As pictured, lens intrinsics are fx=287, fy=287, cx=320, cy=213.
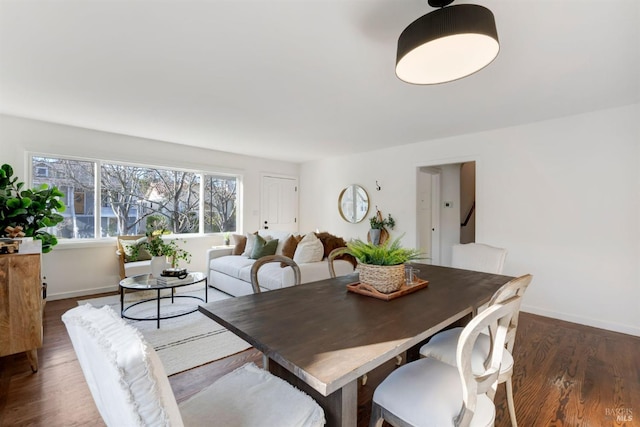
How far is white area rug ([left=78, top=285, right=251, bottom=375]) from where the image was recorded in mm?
2367

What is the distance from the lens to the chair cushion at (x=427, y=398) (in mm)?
1050

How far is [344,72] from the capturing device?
237 centimetres

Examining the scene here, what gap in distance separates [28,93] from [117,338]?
358cm

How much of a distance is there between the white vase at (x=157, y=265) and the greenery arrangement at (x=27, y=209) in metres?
1.24

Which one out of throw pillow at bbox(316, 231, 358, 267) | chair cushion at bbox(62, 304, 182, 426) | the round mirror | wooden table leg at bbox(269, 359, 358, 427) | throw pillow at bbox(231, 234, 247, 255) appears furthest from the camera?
the round mirror

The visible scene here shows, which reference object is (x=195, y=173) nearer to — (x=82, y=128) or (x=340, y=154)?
(x=82, y=128)

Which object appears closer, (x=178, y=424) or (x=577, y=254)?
(x=178, y=424)

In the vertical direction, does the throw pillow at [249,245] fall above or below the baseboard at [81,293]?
above

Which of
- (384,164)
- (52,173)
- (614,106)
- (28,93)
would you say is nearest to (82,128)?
(52,173)

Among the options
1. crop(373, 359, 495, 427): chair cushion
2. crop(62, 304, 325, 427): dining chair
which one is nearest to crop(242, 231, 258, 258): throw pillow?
crop(62, 304, 325, 427): dining chair

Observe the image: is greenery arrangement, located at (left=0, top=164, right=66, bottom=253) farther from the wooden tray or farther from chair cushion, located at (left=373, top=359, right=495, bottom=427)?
chair cushion, located at (left=373, top=359, right=495, bottom=427)

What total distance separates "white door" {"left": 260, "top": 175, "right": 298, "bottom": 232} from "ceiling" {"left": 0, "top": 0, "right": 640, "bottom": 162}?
7.92 feet

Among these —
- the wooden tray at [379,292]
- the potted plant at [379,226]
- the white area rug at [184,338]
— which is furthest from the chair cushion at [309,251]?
the wooden tray at [379,292]

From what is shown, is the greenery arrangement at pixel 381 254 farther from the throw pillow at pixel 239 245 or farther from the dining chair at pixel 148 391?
the throw pillow at pixel 239 245
